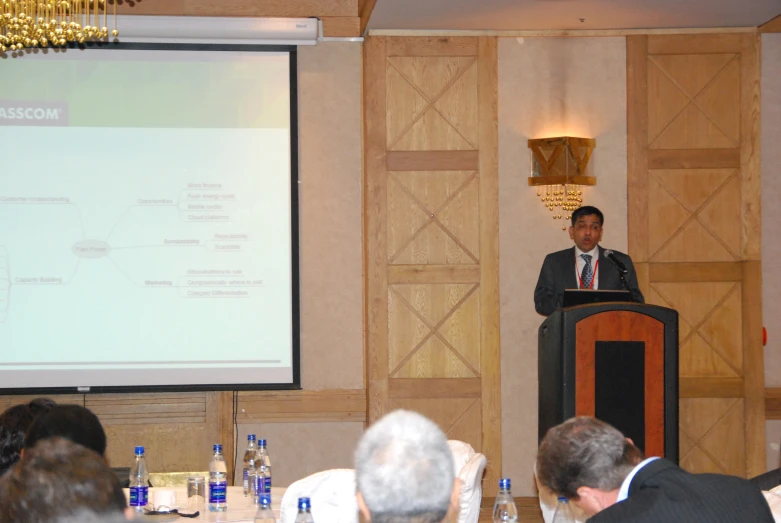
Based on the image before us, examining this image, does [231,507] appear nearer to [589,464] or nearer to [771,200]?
[589,464]

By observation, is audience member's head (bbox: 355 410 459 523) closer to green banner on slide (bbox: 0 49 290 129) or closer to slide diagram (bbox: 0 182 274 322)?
slide diagram (bbox: 0 182 274 322)

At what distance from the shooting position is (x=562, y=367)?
15.5 feet

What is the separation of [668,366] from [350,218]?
2741mm

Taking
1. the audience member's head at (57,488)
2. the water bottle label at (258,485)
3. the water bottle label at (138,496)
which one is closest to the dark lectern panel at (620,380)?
the water bottle label at (258,485)

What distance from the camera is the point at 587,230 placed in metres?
5.94

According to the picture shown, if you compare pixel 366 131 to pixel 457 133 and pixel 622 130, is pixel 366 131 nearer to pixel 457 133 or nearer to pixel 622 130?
pixel 457 133

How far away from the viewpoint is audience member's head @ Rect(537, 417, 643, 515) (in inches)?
94.7

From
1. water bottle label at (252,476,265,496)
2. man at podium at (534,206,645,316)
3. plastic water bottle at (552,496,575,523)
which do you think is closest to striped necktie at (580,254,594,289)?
man at podium at (534,206,645,316)

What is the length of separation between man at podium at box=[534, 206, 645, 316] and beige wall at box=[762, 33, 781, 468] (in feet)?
4.83

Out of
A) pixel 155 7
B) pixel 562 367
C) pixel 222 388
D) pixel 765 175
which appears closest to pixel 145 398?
pixel 222 388

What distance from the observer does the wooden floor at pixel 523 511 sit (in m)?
6.31

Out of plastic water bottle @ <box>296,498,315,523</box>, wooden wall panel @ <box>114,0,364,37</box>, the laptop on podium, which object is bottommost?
plastic water bottle @ <box>296,498,315,523</box>

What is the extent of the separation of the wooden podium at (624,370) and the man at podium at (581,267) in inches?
41.3

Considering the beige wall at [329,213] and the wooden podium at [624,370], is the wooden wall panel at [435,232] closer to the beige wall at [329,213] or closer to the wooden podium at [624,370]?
the beige wall at [329,213]
